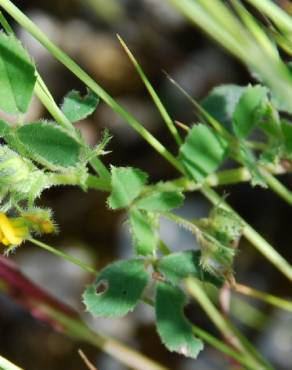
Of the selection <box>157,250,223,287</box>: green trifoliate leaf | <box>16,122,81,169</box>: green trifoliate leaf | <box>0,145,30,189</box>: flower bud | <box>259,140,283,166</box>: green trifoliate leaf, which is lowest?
<box>157,250,223,287</box>: green trifoliate leaf

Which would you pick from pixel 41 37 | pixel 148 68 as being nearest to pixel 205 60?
pixel 148 68

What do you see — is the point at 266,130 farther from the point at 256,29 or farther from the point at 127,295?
the point at 127,295

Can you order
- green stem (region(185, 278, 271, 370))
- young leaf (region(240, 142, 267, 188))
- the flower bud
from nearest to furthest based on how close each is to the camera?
the flower bud < young leaf (region(240, 142, 267, 188)) < green stem (region(185, 278, 271, 370))

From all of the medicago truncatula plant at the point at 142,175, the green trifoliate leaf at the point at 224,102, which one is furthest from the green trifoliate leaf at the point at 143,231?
the green trifoliate leaf at the point at 224,102

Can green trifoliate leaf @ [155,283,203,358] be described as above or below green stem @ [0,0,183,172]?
below

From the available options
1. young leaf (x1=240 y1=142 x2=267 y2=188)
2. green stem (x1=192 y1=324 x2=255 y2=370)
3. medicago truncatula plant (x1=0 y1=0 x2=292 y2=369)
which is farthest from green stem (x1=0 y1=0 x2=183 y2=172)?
green stem (x1=192 y1=324 x2=255 y2=370)

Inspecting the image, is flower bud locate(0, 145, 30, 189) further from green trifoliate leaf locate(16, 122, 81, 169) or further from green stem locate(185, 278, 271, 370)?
green stem locate(185, 278, 271, 370)
